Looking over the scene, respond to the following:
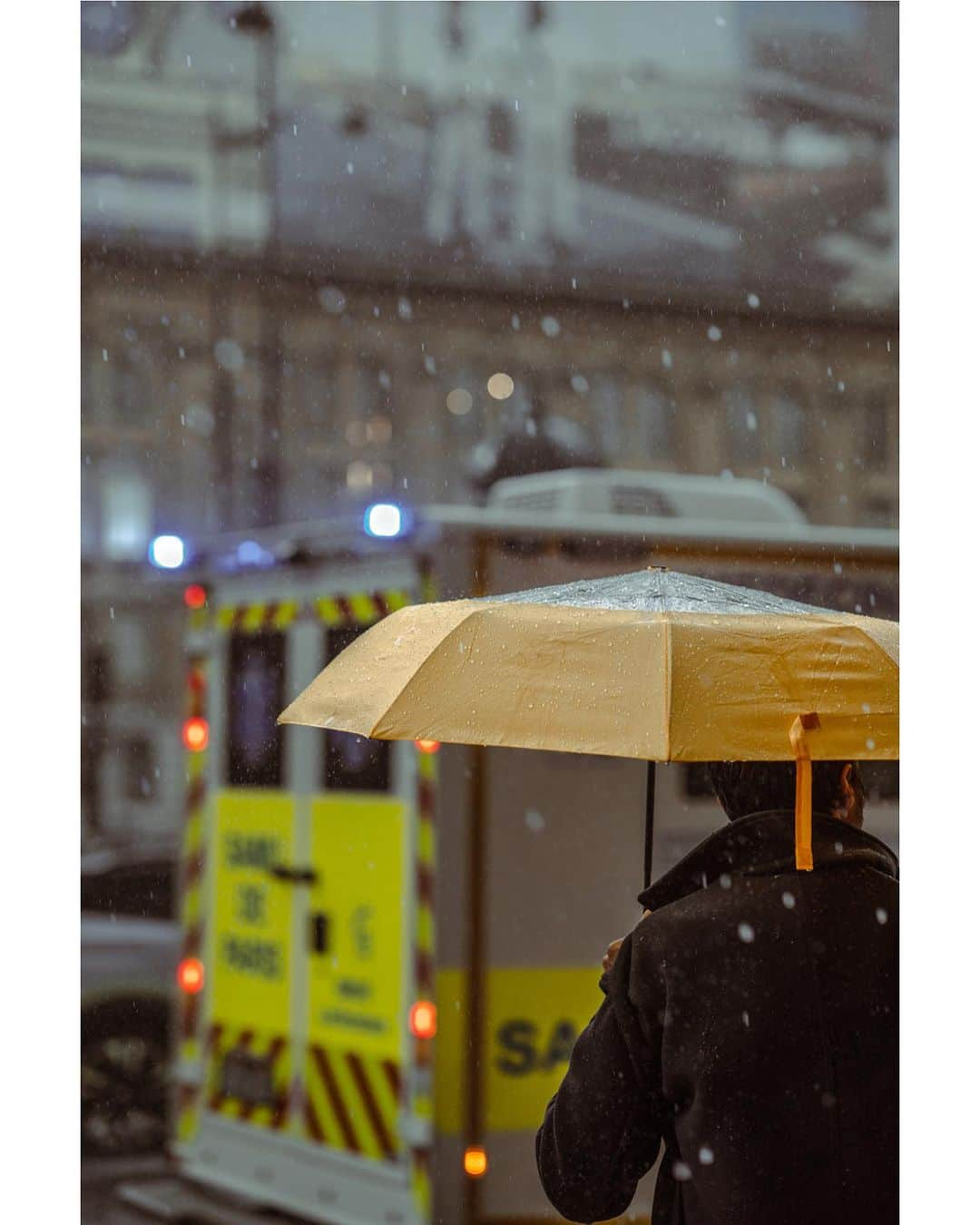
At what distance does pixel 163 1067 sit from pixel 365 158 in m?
33.7

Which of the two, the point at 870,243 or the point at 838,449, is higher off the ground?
the point at 870,243

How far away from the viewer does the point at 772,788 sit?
2.43 m

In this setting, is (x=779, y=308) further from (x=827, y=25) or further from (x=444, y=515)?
(x=444, y=515)

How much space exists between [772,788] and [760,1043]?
1.25ft

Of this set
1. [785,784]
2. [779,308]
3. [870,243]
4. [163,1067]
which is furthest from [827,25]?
[785,784]

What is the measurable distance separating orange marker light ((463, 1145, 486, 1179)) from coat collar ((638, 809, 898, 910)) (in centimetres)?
330

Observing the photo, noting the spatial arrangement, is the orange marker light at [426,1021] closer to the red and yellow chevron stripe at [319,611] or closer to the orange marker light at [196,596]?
the red and yellow chevron stripe at [319,611]

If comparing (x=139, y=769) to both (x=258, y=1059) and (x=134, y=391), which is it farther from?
(x=258, y=1059)

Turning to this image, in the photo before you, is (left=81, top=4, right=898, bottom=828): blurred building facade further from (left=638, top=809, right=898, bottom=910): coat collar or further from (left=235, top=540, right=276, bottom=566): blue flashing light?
(left=638, top=809, right=898, bottom=910): coat collar

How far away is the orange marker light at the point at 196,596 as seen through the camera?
259 inches

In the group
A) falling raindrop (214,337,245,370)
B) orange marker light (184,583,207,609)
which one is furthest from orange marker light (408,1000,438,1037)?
falling raindrop (214,337,245,370)

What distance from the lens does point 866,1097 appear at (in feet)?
7.38

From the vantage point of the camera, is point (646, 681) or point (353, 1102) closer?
point (646, 681)

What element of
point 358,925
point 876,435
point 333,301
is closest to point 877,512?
point 876,435
